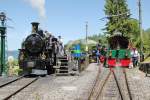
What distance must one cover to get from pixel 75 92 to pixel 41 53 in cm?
1137

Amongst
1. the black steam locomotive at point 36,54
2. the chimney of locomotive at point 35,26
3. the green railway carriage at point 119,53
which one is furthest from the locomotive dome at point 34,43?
the green railway carriage at point 119,53

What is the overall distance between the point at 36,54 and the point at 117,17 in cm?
5953

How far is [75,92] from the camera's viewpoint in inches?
723

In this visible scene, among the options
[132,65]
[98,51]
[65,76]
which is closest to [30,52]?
[65,76]

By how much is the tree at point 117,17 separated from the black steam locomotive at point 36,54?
2186 inches

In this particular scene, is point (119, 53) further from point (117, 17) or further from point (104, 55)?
point (117, 17)

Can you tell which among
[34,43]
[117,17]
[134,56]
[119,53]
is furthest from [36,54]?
[117,17]

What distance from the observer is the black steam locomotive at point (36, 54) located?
28594mm

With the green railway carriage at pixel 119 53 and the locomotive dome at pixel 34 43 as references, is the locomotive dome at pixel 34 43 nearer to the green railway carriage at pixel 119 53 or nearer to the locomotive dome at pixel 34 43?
the locomotive dome at pixel 34 43

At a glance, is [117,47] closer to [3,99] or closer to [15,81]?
[15,81]

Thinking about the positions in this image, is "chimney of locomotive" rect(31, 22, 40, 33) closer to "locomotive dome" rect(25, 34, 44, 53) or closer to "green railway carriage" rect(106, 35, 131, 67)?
"locomotive dome" rect(25, 34, 44, 53)

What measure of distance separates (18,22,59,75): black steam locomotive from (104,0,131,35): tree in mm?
55530

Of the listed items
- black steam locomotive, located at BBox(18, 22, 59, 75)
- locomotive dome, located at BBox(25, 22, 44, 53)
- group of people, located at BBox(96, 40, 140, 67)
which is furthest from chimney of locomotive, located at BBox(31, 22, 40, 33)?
group of people, located at BBox(96, 40, 140, 67)

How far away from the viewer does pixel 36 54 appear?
96.3ft
